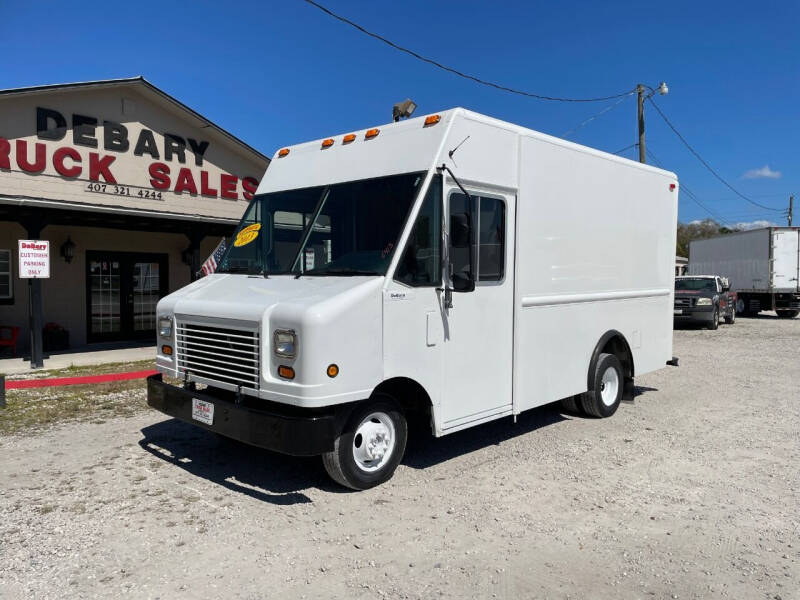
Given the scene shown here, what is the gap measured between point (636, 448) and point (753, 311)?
77.8 feet

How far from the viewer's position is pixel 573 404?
7223 millimetres

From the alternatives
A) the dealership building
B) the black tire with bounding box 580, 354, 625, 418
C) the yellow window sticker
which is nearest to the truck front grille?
the yellow window sticker

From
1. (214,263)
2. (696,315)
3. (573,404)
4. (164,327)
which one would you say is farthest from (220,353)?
(696,315)

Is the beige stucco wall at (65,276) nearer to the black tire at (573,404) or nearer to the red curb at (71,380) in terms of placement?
the red curb at (71,380)

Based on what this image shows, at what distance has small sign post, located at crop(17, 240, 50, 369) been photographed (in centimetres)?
1048

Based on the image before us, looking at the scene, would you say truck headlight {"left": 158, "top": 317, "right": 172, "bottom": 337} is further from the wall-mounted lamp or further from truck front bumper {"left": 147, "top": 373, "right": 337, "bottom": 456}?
the wall-mounted lamp

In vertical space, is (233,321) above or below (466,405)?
above

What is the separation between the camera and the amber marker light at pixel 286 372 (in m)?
4.12

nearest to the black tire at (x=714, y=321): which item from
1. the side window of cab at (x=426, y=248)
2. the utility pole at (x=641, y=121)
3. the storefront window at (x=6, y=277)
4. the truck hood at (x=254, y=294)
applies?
the utility pole at (x=641, y=121)

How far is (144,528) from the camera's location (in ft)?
13.5

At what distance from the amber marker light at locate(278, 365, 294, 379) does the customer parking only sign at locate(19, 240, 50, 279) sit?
843 cm

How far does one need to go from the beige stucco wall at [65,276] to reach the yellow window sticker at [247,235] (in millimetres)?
9522

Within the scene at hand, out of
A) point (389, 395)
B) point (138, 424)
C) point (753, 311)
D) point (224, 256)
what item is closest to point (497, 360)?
point (389, 395)

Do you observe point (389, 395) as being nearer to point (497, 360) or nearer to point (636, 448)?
point (497, 360)
